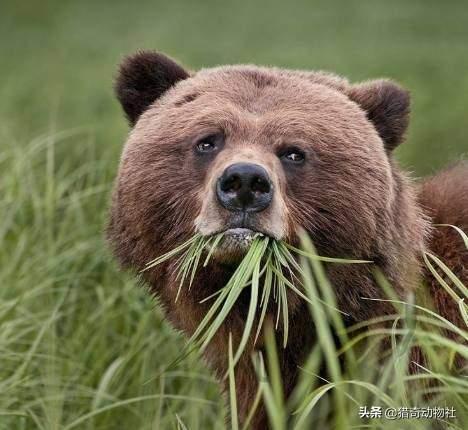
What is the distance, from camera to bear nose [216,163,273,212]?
413 centimetres

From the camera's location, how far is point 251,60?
47.7 feet

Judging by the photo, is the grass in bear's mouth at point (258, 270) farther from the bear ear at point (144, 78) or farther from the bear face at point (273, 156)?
the bear ear at point (144, 78)

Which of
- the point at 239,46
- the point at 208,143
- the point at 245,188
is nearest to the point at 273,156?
the point at 208,143

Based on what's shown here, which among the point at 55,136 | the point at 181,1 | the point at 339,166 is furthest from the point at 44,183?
the point at 181,1

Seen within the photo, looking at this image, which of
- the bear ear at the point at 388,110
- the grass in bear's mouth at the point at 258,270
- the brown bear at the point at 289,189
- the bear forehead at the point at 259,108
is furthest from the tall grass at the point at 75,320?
the bear ear at the point at 388,110

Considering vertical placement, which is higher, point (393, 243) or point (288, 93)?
point (288, 93)

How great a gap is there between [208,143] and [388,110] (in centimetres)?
92

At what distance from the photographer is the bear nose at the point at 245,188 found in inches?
163

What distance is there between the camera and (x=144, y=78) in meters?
5.32

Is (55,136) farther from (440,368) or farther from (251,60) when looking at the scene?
(251,60)

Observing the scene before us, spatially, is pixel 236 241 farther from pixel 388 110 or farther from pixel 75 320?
pixel 75 320

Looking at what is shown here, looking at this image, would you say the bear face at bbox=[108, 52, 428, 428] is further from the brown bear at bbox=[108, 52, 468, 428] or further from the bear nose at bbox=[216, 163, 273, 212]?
the bear nose at bbox=[216, 163, 273, 212]

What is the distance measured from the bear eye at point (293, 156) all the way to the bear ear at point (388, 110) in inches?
23.7

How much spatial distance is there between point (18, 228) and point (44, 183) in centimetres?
47
